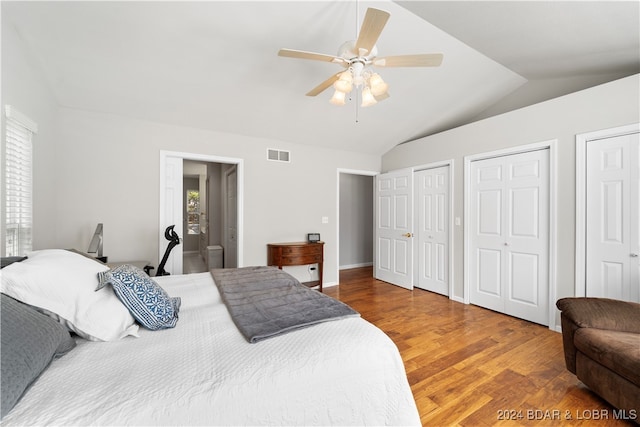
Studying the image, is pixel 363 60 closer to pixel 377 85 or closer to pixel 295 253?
pixel 377 85

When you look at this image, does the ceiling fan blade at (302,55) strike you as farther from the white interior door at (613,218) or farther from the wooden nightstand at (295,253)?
the white interior door at (613,218)

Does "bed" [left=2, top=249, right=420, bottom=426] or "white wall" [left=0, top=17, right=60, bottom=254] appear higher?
"white wall" [left=0, top=17, right=60, bottom=254]

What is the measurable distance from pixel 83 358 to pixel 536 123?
13.9 ft

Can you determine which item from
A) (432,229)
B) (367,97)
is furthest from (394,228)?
(367,97)

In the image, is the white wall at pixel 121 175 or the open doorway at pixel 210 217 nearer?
the white wall at pixel 121 175

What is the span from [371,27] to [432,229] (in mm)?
3261

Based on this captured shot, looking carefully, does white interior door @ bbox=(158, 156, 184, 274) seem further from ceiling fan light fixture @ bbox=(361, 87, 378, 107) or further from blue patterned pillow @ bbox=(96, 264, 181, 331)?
ceiling fan light fixture @ bbox=(361, 87, 378, 107)

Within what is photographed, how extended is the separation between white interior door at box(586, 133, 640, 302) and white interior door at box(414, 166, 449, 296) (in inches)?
60.2

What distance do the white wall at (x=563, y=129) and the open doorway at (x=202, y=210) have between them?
3.27 meters

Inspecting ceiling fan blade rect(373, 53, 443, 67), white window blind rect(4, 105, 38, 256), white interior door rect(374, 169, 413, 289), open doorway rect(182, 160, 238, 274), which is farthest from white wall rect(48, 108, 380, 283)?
ceiling fan blade rect(373, 53, 443, 67)

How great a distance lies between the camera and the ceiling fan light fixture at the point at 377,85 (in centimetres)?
198

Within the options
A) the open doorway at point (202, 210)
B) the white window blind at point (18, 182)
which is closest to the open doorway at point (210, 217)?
the open doorway at point (202, 210)

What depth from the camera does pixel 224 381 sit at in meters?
0.89

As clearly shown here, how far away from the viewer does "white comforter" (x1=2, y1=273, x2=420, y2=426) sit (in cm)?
77
